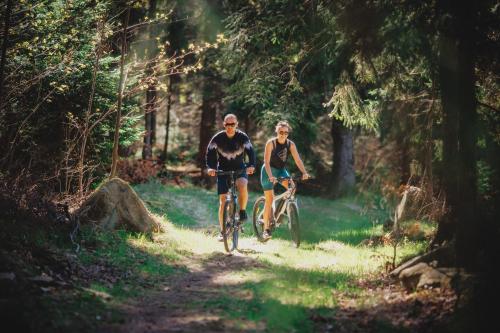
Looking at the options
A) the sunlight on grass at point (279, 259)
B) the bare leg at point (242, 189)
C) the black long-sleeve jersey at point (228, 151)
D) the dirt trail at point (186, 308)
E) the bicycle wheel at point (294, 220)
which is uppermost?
the black long-sleeve jersey at point (228, 151)

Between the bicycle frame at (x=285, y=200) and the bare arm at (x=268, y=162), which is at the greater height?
the bare arm at (x=268, y=162)

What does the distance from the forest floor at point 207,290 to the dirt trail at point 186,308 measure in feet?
0.04

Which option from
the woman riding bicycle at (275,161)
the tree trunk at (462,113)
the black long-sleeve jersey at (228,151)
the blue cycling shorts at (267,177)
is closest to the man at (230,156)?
the black long-sleeve jersey at (228,151)

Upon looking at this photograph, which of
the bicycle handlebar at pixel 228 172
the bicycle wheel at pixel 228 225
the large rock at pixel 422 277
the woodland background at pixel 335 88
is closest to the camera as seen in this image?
the large rock at pixel 422 277

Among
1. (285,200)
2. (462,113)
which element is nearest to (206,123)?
(285,200)

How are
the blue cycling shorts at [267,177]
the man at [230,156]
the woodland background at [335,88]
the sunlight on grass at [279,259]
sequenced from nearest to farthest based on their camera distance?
the sunlight on grass at [279,259]
the woodland background at [335,88]
the man at [230,156]
the blue cycling shorts at [267,177]

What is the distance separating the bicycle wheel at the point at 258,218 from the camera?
11297mm

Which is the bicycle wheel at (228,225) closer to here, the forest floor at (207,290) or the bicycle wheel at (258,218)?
the forest floor at (207,290)

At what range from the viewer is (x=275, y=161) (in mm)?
11008

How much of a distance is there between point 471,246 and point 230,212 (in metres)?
4.68

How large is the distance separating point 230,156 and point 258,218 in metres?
1.92

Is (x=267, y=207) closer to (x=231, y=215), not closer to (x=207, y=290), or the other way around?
(x=231, y=215)

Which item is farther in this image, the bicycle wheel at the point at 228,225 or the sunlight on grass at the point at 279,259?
the bicycle wheel at the point at 228,225

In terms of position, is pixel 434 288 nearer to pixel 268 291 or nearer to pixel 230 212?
pixel 268 291
